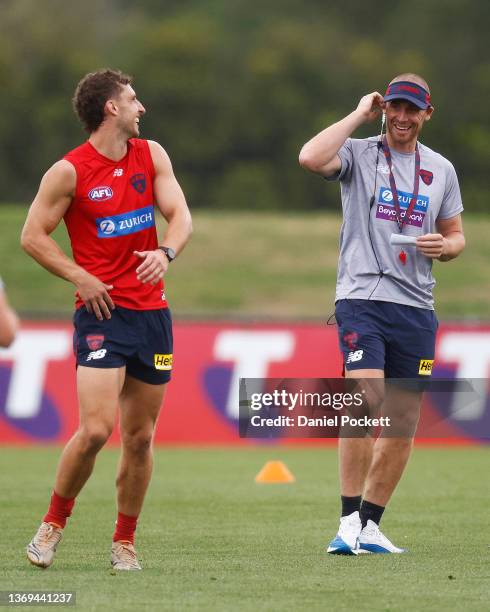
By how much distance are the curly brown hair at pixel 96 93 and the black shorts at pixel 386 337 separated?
159 cm

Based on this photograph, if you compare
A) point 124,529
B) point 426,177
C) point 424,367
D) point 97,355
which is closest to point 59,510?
point 124,529

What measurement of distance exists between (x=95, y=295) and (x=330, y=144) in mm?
1488

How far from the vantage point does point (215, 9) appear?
231 feet

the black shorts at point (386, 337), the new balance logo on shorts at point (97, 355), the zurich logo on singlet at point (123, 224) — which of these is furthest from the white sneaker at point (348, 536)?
the zurich logo on singlet at point (123, 224)

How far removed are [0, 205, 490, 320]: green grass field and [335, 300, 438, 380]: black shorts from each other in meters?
17.5

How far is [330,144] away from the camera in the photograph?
7.66 metres

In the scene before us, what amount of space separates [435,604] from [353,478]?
1.67 metres

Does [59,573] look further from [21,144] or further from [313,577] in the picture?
[21,144]

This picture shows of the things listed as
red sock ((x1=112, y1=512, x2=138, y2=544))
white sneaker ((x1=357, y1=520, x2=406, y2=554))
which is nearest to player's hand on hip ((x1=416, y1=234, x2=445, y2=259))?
white sneaker ((x1=357, y1=520, x2=406, y2=554))

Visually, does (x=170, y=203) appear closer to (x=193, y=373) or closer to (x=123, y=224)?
(x=123, y=224)

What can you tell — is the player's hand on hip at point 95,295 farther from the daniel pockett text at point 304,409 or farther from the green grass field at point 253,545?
the green grass field at point 253,545

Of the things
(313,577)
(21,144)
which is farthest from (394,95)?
(21,144)

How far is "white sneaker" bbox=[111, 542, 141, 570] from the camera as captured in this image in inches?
284

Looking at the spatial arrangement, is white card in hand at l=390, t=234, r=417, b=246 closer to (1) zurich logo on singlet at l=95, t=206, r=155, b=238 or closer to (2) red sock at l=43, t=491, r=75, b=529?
(1) zurich logo on singlet at l=95, t=206, r=155, b=238
